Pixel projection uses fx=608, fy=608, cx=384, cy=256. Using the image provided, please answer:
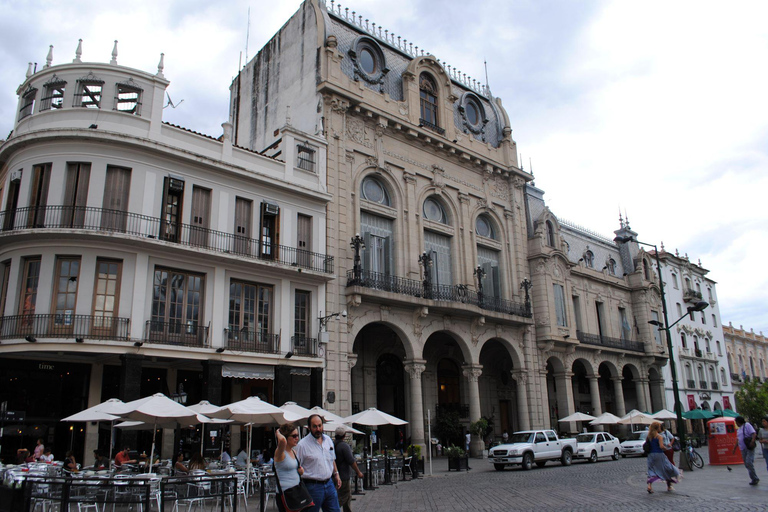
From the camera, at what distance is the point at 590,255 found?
4544 centimetres

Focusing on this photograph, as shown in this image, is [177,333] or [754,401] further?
[754,401]

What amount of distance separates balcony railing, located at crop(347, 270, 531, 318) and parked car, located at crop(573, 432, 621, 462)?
700cm

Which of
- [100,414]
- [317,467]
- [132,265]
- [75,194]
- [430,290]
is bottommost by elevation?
[317,467]

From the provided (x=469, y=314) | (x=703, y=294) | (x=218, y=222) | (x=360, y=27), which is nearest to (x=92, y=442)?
(x=218, y=222)

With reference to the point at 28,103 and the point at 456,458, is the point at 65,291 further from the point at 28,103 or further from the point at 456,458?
the point at 456,458

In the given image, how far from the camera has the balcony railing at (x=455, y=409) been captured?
30.6 m

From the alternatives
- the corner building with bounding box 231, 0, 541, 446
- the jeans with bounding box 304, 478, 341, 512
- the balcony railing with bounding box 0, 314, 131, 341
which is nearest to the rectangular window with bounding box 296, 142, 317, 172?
the corner building with bounding box 231, 0, 541, 446

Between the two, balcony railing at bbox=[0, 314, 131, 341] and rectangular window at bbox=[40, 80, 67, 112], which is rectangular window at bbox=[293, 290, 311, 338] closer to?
balcony railing at bbox=[0, 314, 131, 341]

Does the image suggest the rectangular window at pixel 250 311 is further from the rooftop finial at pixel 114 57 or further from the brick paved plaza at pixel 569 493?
the rooftop finial at pixel 114 57

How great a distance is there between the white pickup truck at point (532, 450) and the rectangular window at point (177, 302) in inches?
501

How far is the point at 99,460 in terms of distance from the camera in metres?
17.0

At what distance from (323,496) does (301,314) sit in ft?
54.1

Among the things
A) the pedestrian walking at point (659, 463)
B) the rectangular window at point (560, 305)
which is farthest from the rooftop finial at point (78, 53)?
the rectangular window at point (560, 305)

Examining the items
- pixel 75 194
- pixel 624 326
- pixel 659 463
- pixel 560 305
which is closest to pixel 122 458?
pixel 75 194
